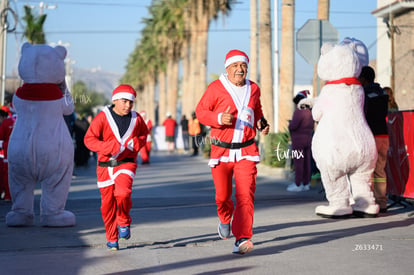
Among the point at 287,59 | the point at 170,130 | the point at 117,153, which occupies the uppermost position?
the point at 287,59

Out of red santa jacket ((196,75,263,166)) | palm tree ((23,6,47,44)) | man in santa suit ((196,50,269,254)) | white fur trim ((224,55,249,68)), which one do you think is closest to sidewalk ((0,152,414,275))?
man in santa suit ((196,50,269,254))

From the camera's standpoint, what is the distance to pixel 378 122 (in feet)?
38.8

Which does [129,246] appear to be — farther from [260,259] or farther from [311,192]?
[311,192]

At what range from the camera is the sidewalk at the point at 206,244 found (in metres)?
7.32

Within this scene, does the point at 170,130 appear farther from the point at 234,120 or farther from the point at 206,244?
the point at 234,120

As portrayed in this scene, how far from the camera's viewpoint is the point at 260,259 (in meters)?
7.76

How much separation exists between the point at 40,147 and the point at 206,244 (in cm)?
293

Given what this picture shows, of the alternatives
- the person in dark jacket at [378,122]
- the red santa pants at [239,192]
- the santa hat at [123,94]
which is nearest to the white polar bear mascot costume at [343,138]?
the person in dark jacket at [378,122]

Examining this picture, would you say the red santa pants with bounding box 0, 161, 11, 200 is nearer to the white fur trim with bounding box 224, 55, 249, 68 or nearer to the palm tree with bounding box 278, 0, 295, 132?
the white fur trim with bounding box 224, 55, 249, 68

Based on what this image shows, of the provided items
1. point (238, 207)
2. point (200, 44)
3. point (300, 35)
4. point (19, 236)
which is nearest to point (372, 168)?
point (238, 207)

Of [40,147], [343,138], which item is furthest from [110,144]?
[343,138]

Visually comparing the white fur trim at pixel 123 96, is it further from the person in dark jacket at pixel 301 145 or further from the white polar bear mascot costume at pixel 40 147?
the person in dark jacket at pixel 301 145

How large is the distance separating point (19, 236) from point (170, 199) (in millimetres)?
4932

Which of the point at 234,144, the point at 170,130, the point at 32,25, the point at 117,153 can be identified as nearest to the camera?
the point at 234,144
